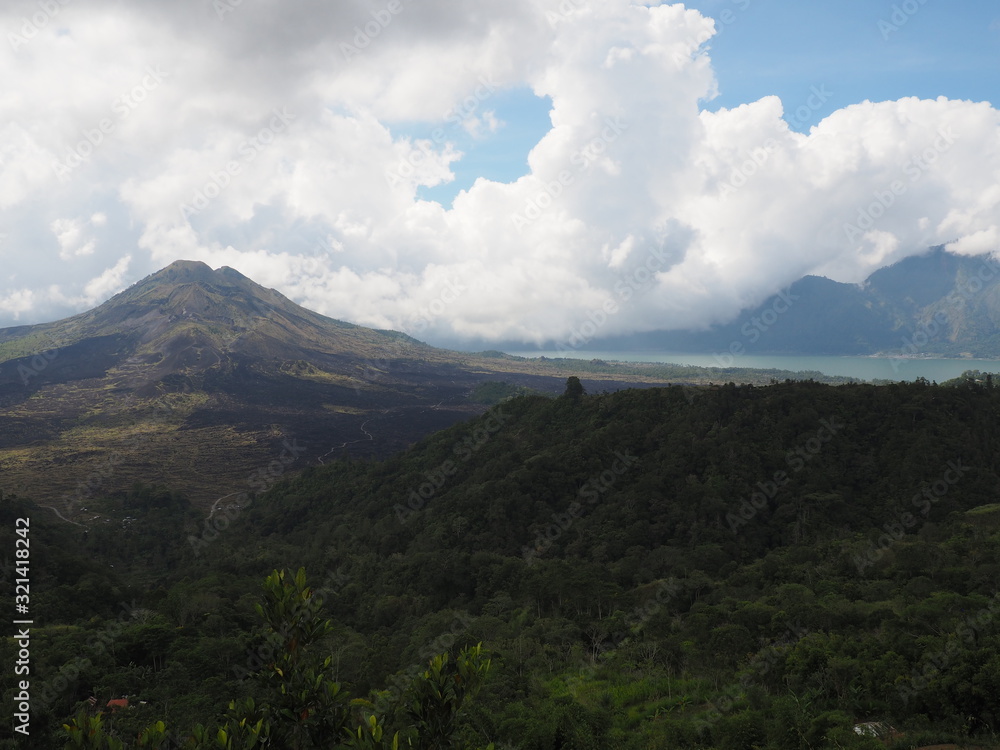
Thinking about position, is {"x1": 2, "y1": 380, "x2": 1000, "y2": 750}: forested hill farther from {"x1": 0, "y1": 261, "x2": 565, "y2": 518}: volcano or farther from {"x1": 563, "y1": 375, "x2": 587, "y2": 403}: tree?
{"x1": 0, "y1": 261, "x2": 565, "y2": 518}: volcano

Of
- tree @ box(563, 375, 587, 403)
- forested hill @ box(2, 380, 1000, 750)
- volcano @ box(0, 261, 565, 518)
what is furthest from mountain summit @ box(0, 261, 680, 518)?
tree @ box(563, 375, 587, 403)

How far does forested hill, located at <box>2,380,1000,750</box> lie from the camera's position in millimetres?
15328

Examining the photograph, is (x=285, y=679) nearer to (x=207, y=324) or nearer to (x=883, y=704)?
(x=883, y=704)

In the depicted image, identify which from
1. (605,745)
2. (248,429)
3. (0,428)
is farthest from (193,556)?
(0,428)

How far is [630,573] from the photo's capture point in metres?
32.6

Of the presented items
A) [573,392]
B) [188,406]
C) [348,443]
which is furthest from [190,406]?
[573,392]

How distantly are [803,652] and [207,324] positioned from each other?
210788 millimetres

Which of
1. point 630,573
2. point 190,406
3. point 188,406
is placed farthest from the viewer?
point 190,406

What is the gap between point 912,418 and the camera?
40.8 meters

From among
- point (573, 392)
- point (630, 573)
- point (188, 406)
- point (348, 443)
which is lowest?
point (348, 443)

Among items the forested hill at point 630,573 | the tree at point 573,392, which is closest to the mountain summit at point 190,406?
→ the forested hill at point 630,573

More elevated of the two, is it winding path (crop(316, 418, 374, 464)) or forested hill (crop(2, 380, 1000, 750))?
forested hill (crop(2, 380, 1000, 750))

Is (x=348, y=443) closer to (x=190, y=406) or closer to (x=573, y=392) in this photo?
(x=190, y=406)

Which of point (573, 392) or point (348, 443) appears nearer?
point (573, 392)
